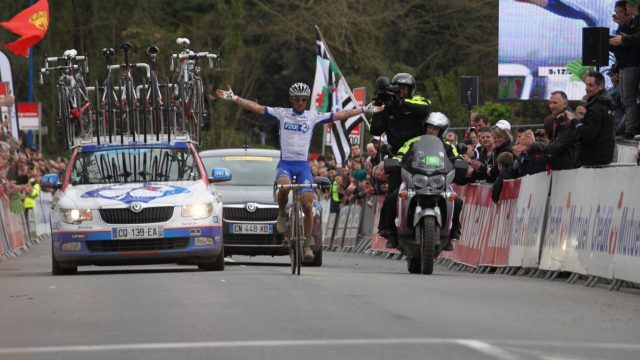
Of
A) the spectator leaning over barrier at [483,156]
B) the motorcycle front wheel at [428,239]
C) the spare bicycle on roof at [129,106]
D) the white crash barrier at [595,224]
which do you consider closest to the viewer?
the white crash barrier at [595,224]

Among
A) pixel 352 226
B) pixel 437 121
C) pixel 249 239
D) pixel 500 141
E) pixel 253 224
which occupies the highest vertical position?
pixel 437 121

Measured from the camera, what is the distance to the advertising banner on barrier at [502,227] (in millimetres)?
20281

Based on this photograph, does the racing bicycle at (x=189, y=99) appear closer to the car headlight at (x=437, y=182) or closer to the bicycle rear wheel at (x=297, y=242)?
the bicycle rear wheel at (x=297, y=242)

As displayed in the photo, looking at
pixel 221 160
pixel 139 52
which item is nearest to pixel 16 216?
pixel 221 160

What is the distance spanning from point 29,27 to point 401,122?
61.8 feet

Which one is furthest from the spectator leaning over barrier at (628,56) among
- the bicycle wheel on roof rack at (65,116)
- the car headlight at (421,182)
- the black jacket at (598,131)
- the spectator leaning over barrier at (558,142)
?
the bicycle wheel on roof rack at (65,116)

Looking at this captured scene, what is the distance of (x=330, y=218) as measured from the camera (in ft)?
118

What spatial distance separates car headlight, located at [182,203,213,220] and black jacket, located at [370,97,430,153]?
6.98 ft

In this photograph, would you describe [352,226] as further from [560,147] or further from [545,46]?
[560,147]

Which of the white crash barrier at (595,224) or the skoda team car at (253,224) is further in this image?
the skoda team car at (253,224)

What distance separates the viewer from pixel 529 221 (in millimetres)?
19453

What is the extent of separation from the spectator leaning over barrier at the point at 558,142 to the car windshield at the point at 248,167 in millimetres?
5077

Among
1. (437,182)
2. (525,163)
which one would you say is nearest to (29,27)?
(525,163)

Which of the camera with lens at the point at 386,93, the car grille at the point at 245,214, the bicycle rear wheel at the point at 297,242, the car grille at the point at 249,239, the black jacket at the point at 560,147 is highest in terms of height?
the camera with lens at the point at 386,93
